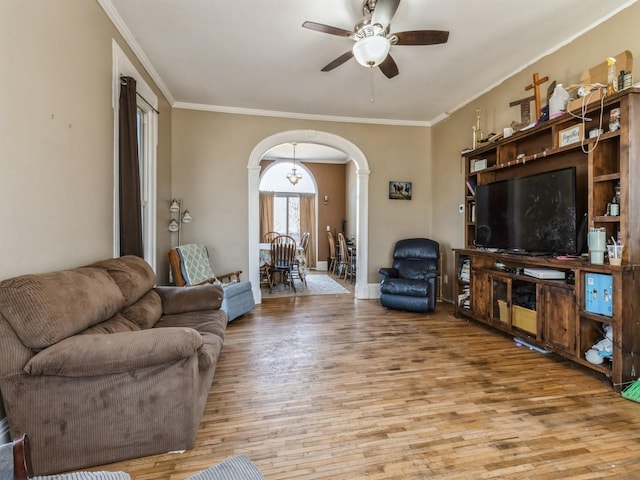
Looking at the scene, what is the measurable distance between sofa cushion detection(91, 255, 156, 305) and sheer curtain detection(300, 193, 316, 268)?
701 centimetres

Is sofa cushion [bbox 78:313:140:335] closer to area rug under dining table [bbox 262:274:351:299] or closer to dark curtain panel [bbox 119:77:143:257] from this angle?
dark curtain panel [bbox 119:77:143:257]

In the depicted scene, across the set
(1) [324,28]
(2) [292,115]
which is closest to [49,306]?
(1) [324,28]

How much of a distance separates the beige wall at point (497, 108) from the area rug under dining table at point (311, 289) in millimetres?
2071

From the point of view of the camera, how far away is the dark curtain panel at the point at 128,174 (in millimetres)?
2820

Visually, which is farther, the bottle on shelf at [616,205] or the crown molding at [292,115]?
the crown molding at [292,115]

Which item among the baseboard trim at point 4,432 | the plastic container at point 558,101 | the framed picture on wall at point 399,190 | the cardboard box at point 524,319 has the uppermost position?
the plastic container at point 558,101

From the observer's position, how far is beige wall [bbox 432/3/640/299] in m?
2.69

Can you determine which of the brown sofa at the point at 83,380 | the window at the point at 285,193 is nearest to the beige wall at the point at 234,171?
the brown sofa at the point at 83,380

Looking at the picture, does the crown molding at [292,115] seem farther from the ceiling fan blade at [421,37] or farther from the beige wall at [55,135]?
the ceiling fan blade at [421,37]

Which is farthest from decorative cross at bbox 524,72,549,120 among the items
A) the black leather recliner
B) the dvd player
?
the black leather recliner

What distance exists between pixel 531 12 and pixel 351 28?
1524 mm

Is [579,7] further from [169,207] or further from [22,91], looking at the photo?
[169,207]

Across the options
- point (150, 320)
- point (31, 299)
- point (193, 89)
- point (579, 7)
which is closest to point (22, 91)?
point (31, 299)

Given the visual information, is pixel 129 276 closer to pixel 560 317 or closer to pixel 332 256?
pixel 560 317
